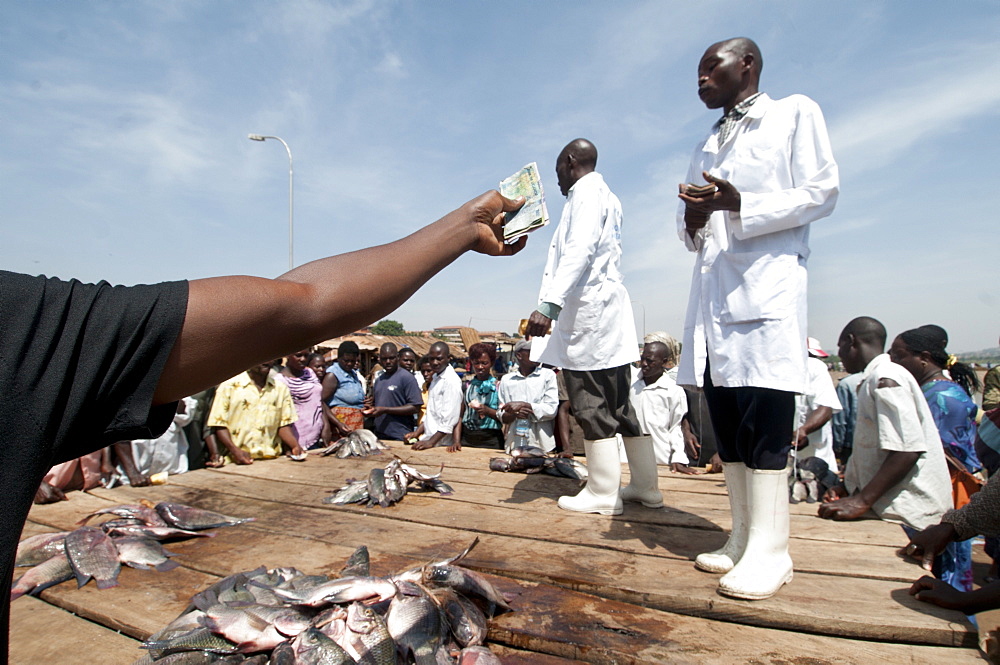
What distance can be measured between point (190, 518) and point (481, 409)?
12.2 feet

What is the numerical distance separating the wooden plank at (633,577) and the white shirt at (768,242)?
0.77 metres

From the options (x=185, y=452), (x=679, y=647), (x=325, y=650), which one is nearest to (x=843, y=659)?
(x=679, y=647)

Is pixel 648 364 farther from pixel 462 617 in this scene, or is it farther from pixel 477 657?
pixel 477 657

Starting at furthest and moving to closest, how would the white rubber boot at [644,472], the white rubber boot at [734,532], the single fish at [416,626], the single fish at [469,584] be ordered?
the white rubber boot at [644,472] < the white rubber boot at [734,532] < the single fish at [469,584] < the single fish at [416,626]

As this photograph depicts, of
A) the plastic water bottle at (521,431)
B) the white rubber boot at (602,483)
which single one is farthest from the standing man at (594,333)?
the plastic water bottle at (521,431)

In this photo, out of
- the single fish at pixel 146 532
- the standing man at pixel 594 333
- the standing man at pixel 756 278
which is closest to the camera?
the standing man at pixel 756 278

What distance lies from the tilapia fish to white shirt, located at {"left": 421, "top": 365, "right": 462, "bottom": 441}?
12.9 ft

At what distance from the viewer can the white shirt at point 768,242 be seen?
6.84 feet

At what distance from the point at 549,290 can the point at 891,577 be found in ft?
6.55

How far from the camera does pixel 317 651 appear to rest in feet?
5.44

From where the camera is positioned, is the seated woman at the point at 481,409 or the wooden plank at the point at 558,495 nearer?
the wooden plank at the point at 558,495

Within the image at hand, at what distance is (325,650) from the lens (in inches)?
65.3

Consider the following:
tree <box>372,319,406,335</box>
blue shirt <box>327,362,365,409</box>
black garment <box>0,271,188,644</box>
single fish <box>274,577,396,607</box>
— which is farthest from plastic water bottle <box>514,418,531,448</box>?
tree <box>372,319,406,335</box>

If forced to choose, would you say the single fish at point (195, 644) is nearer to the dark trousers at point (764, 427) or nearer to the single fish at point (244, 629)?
the single fish at point (244, 629)
